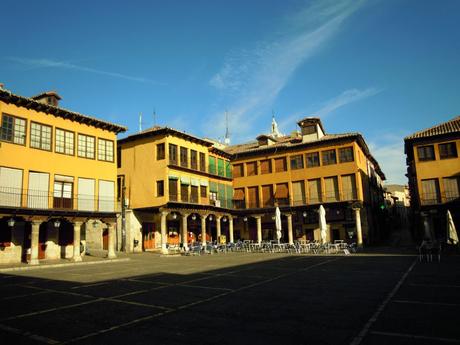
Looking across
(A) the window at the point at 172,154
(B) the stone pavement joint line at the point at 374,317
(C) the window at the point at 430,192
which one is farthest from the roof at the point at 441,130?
(B) the stone pavement joint line at the point at 374,317

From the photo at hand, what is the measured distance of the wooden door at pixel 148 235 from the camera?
109ft

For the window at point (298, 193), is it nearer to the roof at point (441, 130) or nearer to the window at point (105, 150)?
the roof at point (441, 130)

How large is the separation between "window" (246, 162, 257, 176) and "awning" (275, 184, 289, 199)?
3538mm

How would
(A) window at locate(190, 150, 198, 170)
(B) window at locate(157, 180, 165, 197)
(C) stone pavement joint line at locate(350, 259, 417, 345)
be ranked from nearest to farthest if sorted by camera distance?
(C) stone pavement joint line at locate(350, 259, 417, 345) → (B) window at locate(157, 180, 165, 197) → (A) window at locate(190, 150, 198, 170)

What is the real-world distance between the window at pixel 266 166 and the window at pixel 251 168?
0.78m

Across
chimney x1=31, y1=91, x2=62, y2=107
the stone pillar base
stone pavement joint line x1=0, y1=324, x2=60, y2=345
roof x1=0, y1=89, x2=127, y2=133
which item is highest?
chimney x1=31, y1=91, x2=62, y2=107

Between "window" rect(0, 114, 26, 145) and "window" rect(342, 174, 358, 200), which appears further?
"window" rect(342, 174, 358, 200)

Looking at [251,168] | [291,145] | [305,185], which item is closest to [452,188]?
[305,185]

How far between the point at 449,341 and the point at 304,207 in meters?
31.3

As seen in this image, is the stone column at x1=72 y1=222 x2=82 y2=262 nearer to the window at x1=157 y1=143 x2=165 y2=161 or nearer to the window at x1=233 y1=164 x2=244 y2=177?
the window at x1=157 y1=143 x2=165 y2=161

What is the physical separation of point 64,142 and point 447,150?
2989 centimetres

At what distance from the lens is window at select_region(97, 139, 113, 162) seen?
89.7 ft

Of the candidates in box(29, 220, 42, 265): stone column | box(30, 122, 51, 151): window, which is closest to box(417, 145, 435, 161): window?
box(30, 122, 51, 151): window

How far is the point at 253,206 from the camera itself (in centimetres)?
4016
